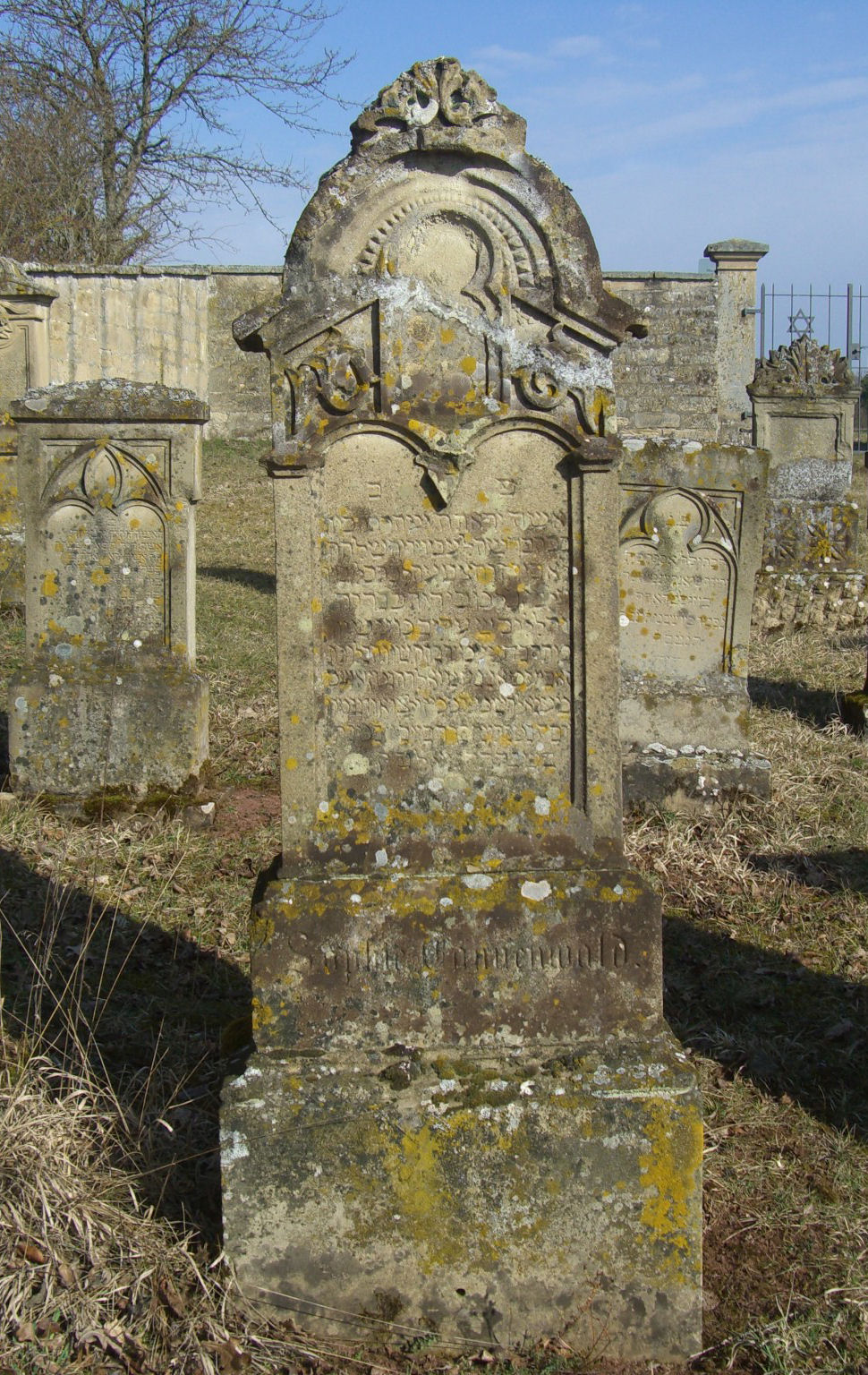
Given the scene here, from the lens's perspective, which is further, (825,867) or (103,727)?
(103,727)

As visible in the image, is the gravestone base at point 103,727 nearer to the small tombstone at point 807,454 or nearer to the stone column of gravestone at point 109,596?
the stone column of gravestone at point 109,596

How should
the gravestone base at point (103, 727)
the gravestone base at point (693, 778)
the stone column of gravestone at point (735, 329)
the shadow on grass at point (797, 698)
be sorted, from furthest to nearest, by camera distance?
the stone column of gravestone at point (735, 329) → the shadow on grass at point (797, 698) → the gravestone base at point (693, 778) → the gravestone base at point (103, 727)

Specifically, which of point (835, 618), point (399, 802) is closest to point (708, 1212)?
point (399, 802)

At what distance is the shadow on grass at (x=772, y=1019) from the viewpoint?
13.3 ft

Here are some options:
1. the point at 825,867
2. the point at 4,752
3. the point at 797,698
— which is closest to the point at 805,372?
the point at 797,698

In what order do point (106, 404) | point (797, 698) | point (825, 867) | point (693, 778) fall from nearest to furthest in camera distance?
point (825, 867), point (106, 404), point (693, 778), point (797, 698)

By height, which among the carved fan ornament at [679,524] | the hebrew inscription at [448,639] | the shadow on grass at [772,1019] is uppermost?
the carved fan ornament at [679,524]

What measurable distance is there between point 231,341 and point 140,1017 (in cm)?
1608

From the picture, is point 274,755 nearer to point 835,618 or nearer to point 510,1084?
point 510,1084

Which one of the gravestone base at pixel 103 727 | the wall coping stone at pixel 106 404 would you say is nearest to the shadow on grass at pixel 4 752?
the gravestone base at pixel 103 727

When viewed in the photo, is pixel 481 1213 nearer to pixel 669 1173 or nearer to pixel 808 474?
pixel 669 1173

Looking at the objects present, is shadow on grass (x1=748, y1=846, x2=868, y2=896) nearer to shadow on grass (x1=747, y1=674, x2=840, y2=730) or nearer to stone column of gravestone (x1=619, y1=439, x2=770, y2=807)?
stone column of gravestone (x1=619, y1=439, x2=770, y2=807)

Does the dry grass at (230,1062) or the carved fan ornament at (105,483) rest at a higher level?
the carved fan ornament at (105,483)

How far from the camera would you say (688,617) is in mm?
6848
